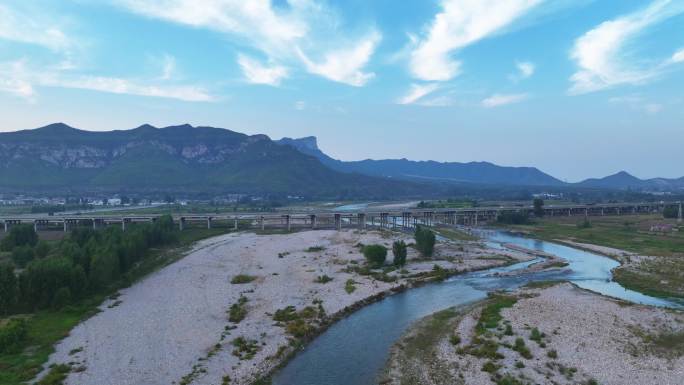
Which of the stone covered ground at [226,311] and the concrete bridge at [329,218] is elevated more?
the concrete bridge at [329,218]

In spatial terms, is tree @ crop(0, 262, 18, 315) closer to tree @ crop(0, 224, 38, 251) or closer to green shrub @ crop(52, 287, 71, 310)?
green shrub @ crop(52, 287, 71, 310)

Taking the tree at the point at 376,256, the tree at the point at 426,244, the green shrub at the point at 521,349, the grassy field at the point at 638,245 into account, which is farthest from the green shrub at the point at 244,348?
the grassy field at the point at 638,245

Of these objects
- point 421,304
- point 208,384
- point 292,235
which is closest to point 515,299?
point 421,304

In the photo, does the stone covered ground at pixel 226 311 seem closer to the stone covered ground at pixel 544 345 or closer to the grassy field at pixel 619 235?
the stone covered ground at pixel 544 345

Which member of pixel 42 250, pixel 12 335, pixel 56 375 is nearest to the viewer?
pixel 56 375

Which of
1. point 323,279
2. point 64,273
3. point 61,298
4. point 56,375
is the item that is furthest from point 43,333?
point 323,279

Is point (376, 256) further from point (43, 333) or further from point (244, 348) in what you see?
point (43, 333)
